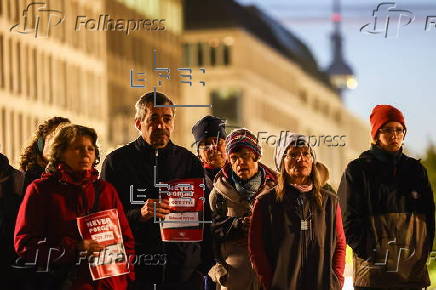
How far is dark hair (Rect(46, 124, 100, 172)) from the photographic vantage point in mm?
9438

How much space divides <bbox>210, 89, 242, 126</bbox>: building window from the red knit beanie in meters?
93.2

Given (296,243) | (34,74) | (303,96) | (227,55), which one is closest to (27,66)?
(34,74)

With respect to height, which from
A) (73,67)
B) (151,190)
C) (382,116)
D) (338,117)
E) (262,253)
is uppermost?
(338,117)

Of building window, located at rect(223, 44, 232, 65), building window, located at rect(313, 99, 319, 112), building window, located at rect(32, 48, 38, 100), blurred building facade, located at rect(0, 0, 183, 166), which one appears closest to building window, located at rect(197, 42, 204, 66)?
building window, located at rect(223, 44, 232, 65)

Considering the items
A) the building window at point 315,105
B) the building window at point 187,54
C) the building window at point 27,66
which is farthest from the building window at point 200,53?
the building window at point 27,66

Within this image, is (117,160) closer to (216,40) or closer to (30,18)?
(30,18)

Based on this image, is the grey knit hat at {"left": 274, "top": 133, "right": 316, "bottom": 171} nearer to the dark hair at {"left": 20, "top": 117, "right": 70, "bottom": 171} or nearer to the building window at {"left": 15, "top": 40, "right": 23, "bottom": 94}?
the dark hair at {"left": 20, "top": 117, "right": 70, "bottom": 171}

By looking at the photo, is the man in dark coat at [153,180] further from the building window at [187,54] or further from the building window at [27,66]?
the building window at [187,54]

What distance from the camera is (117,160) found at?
10312 millimetres

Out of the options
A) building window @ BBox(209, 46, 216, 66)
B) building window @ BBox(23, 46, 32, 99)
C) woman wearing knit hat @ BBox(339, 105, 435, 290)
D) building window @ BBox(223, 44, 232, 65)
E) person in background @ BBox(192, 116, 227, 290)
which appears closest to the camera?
woman wearing knit hat @ BBox(339, 105, 435, 290)

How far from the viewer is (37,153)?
10711 mm

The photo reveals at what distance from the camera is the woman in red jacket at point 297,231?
10.0 metres

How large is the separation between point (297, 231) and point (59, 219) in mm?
1567

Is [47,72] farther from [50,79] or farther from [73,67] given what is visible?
[73,67]
